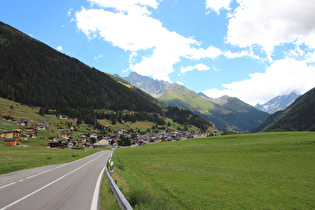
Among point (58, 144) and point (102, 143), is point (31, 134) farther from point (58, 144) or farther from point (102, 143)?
point (102, 143)

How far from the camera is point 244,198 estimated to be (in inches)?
555

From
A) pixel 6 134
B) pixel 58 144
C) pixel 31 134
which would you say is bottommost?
pixel 58 144

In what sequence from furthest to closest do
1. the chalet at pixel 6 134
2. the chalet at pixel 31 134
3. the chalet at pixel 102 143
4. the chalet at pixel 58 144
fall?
1. the chalet at pixel 102 143
2. the chalet at pixel 31 134
3. the chalet at pixel 58 144
4. the chalet at pixel 6 134

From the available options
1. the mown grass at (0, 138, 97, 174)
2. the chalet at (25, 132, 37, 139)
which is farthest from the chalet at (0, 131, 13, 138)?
the chalet at (25, 132, 37, 139)

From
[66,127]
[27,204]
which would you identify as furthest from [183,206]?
[66,127]

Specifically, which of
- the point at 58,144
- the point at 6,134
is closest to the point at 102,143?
the point at 58,144

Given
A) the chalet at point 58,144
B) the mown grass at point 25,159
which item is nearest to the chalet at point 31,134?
the chalet at point 58,144

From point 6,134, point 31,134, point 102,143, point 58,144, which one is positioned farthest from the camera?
point 102,143

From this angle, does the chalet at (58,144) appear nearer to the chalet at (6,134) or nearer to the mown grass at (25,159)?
the chalet at (6,134)

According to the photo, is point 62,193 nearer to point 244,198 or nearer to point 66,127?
point 244,198

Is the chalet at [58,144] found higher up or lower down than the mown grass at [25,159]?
lower down

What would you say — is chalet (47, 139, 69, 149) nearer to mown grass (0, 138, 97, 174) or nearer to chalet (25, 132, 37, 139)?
chalet (25, 132, 37, 139)

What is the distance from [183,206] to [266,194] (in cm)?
833

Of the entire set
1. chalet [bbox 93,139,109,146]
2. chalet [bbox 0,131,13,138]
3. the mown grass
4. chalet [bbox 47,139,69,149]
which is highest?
chalet [bbox 0,131,13,138]
